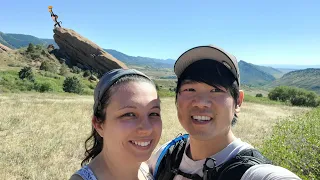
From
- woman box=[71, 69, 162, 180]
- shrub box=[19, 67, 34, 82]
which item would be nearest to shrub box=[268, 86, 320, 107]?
shrub box=[19, 67, 34, 82]

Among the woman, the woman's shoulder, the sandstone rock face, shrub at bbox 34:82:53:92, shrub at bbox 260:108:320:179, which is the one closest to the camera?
the woman's shoulder

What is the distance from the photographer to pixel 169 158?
2.54 metres

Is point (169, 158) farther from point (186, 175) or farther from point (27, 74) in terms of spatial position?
point (27, 74)

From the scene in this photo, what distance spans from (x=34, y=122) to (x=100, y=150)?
12405 mm

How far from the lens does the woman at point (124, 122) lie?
2.12m

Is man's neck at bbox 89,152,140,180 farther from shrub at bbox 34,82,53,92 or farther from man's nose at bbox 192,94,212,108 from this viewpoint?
shrub at bbox 34,82,53,92

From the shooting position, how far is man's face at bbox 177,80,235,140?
2.33 m

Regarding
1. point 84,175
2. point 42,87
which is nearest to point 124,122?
point 84,175

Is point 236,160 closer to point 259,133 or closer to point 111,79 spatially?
point 111,79

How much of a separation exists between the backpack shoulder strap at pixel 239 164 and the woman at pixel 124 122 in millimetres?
559

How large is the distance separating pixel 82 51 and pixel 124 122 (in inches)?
1977

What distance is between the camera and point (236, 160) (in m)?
2.00

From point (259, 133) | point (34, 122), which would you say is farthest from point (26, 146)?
point (259, 133)

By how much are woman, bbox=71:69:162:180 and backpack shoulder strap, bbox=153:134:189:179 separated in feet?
1.00
